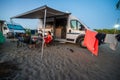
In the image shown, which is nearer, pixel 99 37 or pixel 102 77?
pixel 102 77

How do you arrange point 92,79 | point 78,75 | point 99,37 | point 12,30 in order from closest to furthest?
point 92,79, point 78,75, point 99,37, point 12,30

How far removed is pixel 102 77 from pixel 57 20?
822 centimetres

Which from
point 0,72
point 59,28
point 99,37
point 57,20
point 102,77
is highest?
point 57,20

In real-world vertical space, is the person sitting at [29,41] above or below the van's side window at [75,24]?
below

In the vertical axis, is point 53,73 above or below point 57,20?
below

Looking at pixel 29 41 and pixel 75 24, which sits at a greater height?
pixel 75 24

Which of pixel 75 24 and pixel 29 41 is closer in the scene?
pixel 29 41

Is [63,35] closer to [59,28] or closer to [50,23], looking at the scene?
[59,28]

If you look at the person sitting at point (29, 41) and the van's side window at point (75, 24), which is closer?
the person sitting at point (29, 41)

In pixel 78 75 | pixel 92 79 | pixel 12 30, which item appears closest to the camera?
pixel 92 79

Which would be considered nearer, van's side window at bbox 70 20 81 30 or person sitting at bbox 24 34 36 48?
person sitting at bbox 24 34 36 48

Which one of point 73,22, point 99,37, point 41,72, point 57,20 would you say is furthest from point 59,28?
point 41,72

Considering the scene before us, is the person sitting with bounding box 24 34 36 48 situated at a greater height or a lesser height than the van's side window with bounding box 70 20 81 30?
lesser

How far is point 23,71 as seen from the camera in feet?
10.9
